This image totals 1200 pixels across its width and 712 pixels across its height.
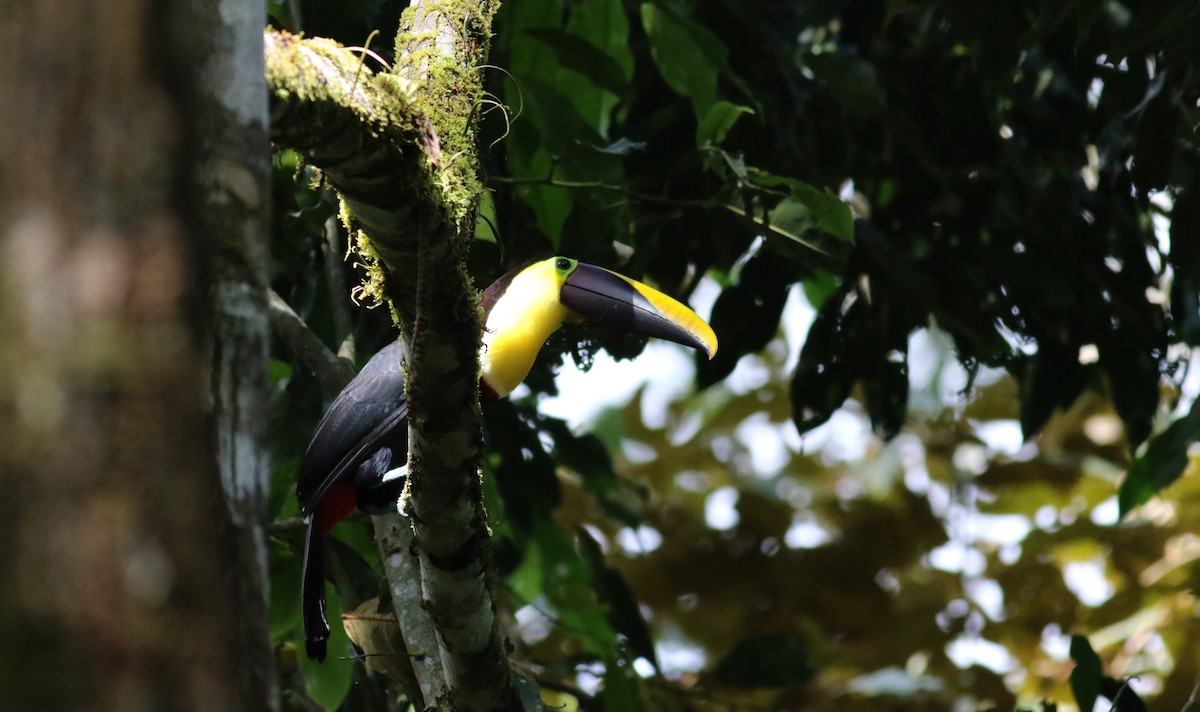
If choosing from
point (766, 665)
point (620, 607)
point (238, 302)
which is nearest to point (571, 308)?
point (620, 607)

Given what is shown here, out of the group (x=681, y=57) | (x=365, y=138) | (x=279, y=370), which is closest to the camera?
(x=365, y=138)

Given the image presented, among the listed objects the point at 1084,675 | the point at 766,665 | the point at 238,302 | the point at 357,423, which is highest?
the point at 357,423

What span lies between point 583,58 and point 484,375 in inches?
34.2

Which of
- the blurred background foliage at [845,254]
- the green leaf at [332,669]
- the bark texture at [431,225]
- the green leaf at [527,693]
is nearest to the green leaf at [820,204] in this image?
the blurred background foliage at [845,254]

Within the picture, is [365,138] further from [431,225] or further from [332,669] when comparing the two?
[332,669]

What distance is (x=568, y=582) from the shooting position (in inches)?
165

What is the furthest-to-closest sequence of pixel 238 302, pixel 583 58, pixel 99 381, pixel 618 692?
pixel 583 58 < pixel 618 692 < pixel 238 302 < pixel 99 381

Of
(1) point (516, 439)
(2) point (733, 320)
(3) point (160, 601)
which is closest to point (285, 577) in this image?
(1) point (516, 439)

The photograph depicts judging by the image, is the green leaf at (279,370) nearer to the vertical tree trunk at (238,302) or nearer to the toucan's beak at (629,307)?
the toucan's beak at (629,307)

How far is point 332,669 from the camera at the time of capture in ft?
10.8

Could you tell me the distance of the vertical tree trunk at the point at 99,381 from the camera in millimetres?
842

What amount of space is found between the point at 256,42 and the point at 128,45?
44 cm

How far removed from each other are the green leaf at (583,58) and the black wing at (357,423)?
851 mm

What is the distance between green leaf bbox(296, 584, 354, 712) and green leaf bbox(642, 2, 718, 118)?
1.62 m
